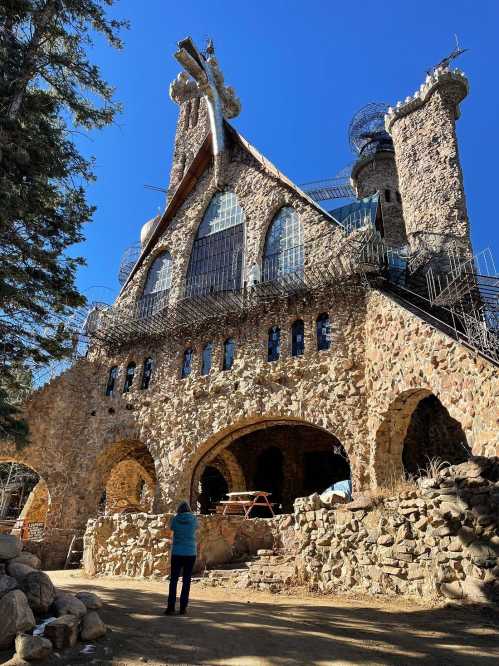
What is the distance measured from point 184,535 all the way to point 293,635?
1.87 m

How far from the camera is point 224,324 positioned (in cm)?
1667

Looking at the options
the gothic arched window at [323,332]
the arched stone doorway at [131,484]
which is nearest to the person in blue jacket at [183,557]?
the gothic arched window at [323,332]

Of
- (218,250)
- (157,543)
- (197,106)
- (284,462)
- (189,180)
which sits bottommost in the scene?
(157,543)

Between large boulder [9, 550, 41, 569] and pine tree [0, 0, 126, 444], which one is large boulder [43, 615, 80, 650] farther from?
pine tree [0, 0, 126, 444]

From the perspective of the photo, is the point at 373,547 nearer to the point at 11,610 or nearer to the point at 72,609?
the point at 72,609

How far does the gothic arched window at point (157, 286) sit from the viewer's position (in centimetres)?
1995

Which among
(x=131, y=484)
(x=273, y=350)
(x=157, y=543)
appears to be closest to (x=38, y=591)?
(x=157, y=543)

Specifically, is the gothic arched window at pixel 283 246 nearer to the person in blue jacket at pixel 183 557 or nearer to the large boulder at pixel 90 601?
the person in blue jacket at pixel 183 557

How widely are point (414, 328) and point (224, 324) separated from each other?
275 inches

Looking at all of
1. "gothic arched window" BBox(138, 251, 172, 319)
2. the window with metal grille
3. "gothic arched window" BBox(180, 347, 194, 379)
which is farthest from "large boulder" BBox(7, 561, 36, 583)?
"gothic arched window" BBox(138, 251, 172, 319)

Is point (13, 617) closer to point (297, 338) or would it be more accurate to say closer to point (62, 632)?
point (62, 632)

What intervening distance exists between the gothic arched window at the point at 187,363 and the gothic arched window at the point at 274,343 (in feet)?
10.5

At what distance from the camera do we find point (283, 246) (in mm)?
17344

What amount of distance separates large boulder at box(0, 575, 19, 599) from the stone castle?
783cm
